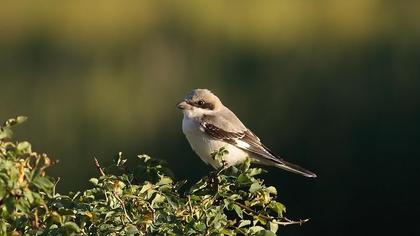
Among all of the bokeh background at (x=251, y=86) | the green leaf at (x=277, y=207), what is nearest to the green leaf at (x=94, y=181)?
the green leaf at (x=277, y=207)

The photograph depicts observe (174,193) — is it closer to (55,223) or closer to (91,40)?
(55,223)

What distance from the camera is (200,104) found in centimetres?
584

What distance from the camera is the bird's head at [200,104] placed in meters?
5.79

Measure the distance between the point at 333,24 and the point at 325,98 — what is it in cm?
618

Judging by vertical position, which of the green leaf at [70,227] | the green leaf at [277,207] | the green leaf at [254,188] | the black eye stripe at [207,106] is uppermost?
the green leaf at [70,227]

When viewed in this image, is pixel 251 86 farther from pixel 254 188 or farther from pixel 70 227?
pixel 70 227

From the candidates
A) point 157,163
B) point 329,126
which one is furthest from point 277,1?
point 157,163

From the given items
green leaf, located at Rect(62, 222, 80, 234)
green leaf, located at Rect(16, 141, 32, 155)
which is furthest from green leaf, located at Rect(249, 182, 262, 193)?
green leaf, located at Rect(16, 141, 32, 155)

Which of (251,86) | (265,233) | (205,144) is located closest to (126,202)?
(265,233)

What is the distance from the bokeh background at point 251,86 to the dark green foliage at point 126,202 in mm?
6500

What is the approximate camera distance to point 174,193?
3428 mm

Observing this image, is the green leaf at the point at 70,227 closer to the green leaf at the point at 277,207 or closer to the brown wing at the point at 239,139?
the green leaf at the point at 277,207

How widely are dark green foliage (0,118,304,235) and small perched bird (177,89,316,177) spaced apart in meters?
1.96

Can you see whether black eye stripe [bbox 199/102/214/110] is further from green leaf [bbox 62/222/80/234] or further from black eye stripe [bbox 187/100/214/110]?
green leaf [bbox 62/222/80/234]
